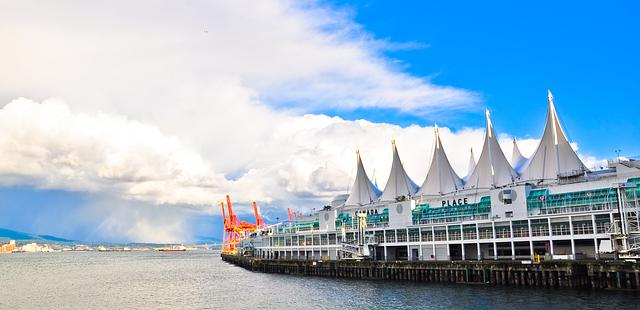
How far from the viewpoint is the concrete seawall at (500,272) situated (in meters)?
43.7

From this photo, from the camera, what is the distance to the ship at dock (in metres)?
51.2

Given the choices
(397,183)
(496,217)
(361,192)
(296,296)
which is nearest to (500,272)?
(496,217)

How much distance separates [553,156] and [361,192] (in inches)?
1583

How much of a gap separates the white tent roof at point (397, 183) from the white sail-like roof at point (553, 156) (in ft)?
76.9

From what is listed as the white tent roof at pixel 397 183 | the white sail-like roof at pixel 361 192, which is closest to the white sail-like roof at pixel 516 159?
the white tent roof at pixel 397 183

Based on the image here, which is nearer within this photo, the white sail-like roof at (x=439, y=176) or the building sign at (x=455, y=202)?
the building sign at (x=455, y=202)

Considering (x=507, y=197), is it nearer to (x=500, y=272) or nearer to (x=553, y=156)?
(x=500, y=272)

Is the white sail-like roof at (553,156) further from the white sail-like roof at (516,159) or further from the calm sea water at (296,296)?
the calm sea water at (296,296)

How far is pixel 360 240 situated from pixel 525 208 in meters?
24.3

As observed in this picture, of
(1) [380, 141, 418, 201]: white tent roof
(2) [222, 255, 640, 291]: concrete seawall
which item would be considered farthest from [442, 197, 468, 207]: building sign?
(1) [380, 141, 418, 201]: white tent roof

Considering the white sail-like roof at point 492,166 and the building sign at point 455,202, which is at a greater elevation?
the white sail-like roof at point 492,166

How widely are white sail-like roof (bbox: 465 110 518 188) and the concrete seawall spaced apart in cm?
2958

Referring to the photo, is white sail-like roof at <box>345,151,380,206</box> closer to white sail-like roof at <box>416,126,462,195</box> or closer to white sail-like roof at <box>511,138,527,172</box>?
white sail-like roof at <box>416,126,462,195</box>

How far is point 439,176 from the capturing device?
9275 cm
